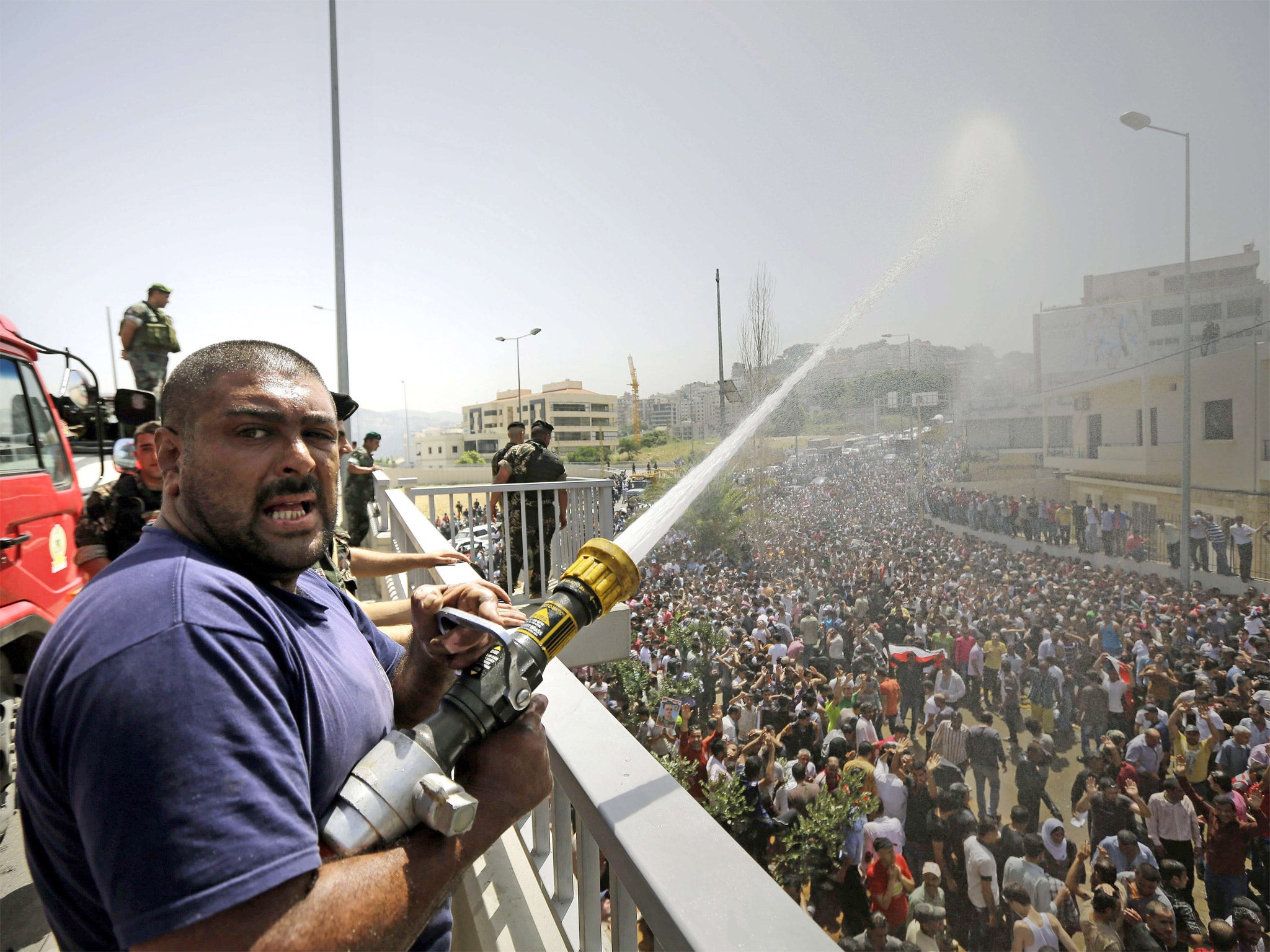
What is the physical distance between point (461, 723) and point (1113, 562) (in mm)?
21076

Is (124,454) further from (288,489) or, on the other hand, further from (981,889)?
(981,889)

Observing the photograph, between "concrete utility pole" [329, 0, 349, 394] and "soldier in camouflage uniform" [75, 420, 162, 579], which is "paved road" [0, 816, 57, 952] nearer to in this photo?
"soldier in camouflage uniform" [75, 420, 162, 579]

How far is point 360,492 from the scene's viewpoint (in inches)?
392

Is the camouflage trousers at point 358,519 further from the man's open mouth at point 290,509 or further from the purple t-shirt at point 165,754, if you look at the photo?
the purple t-shirt at point 165,754

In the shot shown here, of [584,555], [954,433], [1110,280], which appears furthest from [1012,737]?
[584,555]

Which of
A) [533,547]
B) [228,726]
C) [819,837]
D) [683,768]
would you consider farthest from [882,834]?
[228,726]

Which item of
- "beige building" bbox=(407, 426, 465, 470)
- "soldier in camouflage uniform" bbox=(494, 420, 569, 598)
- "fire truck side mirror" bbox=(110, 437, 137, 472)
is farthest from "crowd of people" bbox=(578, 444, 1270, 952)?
"beige building" bbox=(407, 426, 465, 470)

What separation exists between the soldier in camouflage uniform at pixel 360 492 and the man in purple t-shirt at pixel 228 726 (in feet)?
29.8

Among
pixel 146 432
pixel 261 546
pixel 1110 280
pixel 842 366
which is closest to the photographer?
pixel 261 546

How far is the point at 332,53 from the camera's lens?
1249 centimetres

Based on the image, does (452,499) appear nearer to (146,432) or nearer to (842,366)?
(146,432)

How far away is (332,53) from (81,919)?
15.5 meters

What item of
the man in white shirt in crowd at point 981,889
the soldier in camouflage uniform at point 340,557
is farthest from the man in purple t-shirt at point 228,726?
the man in white shirt in crowd at point 981,889

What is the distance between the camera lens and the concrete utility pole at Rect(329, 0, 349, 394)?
12.4 metres
